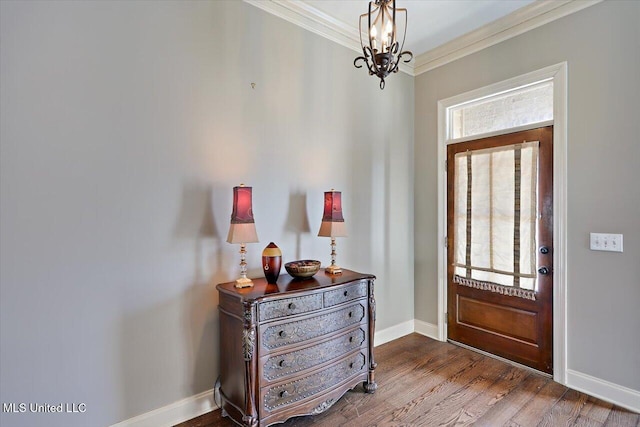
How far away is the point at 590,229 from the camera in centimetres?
242

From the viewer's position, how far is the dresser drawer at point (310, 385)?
6.33 feet

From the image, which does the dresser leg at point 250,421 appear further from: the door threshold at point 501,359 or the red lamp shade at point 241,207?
the door threshold at point 501,359

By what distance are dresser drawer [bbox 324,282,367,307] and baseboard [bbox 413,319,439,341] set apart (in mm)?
1530

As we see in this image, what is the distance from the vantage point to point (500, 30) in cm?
293

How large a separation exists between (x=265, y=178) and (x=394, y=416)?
1.93 metres

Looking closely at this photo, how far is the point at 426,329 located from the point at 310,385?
6.46 feet

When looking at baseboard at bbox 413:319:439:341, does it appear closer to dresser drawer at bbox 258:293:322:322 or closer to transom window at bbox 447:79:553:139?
dresser drawer at bbox 258:293:322:322

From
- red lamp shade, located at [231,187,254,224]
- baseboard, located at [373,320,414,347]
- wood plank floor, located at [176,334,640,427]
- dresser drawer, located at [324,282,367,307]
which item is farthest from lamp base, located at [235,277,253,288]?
baseboard, located at [373,320,414,347]

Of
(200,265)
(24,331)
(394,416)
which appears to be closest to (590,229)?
(394,416)

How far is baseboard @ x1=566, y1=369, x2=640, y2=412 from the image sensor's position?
2.22 metres

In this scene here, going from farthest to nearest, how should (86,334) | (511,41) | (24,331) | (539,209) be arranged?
(511,41)
(539,209)
(86,334)
(24,331)


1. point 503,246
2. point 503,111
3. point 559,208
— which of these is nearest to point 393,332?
point 503,246

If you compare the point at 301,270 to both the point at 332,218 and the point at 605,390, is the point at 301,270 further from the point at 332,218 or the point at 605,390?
the point at 605,390

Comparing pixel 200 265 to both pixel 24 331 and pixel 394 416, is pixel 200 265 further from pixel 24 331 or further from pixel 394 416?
pixel 394 416
